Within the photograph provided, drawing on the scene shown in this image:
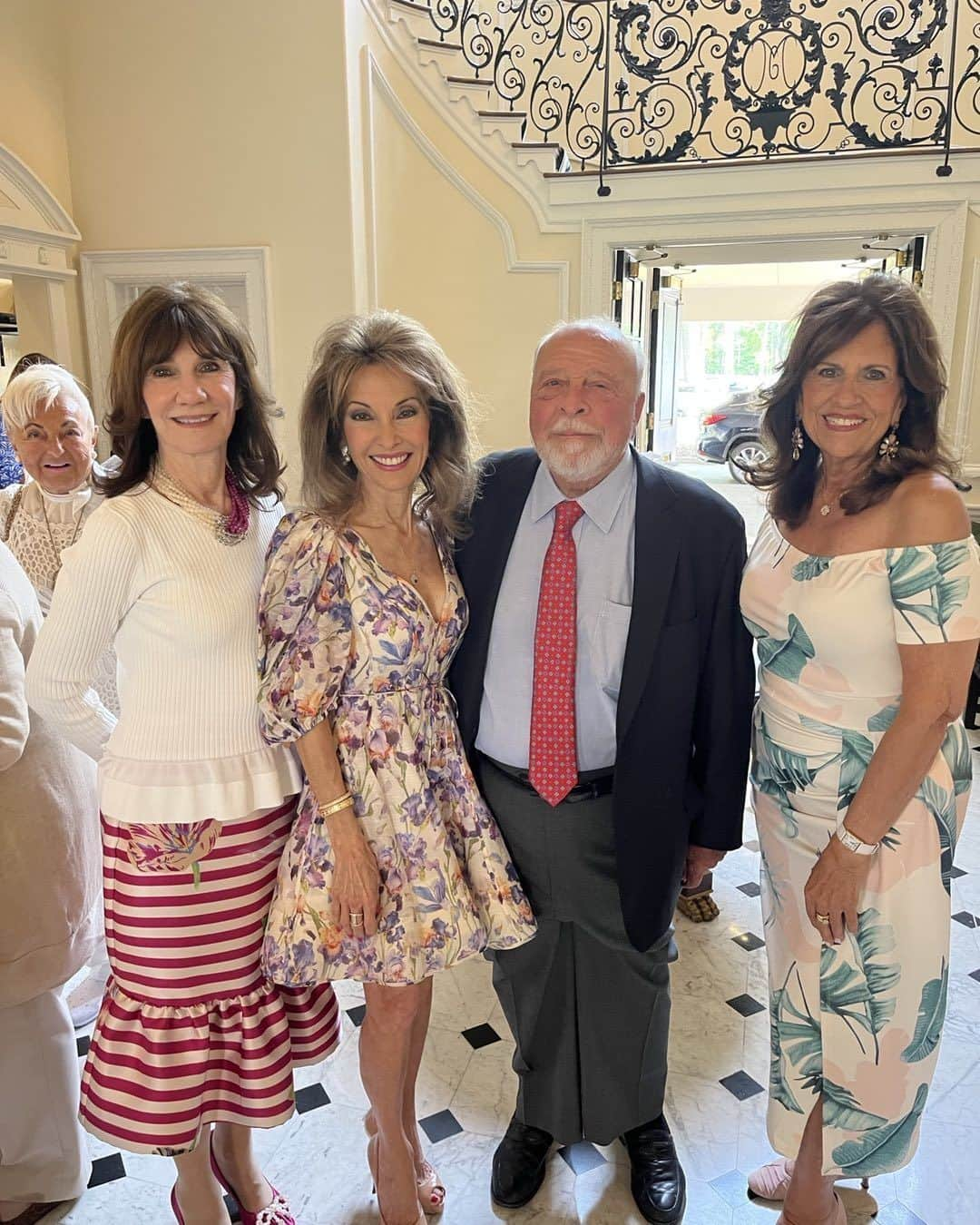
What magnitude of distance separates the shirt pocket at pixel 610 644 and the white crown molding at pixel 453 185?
4700mm

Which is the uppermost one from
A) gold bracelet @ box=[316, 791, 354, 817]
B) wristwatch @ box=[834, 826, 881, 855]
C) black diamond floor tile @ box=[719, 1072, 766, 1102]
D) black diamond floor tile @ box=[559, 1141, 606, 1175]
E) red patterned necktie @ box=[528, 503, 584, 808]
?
red patterned necktie @ box=[528, 503, 584, 808]

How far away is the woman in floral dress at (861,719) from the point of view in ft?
5.30

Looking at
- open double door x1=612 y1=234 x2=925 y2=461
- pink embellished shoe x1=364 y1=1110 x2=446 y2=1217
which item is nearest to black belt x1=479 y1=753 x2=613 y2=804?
pink embellished shoe x1=364 y1=1110 x2=446 y2=1217

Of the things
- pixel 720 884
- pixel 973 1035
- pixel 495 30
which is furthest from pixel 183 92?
pixel 973 1035

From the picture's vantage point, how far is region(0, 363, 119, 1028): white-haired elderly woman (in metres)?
2.68

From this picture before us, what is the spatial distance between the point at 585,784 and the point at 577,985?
508 millimetres

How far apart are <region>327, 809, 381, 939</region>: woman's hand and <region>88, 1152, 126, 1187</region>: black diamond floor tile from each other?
41.6 inches

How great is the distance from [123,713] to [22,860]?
46 centimetres

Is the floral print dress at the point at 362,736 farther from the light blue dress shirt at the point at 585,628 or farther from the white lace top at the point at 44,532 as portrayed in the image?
the white lace top at the point at 44,532

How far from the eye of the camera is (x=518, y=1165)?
2094 millimetres

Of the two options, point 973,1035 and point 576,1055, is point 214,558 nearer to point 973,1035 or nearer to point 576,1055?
point 576,1055


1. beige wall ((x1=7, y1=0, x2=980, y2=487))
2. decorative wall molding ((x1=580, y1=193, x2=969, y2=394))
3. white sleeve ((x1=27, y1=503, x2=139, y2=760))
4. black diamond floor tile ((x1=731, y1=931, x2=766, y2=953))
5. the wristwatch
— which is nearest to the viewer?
white sleeve ((x1=27, y1=503, x2=139, y2=760))

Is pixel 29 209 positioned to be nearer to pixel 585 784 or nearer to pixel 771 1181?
pixel 585 784

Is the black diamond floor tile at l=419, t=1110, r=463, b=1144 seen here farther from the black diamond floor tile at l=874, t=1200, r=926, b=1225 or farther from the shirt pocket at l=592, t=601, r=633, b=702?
the shirt pocket at l=592, t=601, r=633, b=702
